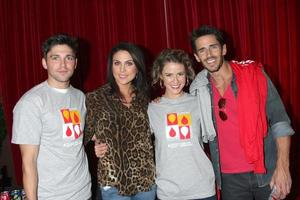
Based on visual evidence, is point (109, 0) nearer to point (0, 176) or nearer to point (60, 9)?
point (60, 9)

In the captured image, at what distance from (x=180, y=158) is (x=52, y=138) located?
2.46 ft

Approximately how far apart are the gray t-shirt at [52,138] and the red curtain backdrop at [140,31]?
1.83m

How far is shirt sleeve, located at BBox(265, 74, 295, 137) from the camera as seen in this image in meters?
1.98

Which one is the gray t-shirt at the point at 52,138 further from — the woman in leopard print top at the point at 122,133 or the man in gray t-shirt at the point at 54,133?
the woman in leopard print top at the point at 122,133

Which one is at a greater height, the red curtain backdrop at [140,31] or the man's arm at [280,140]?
the red curtain backdrop at [140,31]

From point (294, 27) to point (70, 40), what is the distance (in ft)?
7.52

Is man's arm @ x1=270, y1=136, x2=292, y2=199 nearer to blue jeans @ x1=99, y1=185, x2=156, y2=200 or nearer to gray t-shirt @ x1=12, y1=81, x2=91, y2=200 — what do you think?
blue jeans @ x1=99, y1=185, x2=156, y2=200

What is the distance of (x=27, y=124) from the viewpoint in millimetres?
1790

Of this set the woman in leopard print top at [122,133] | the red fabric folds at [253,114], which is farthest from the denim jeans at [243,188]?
the woman in leopard print top at [122,133]

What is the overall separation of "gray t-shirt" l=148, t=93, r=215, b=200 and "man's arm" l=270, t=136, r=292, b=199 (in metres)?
0.36

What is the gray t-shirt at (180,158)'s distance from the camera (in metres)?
1.98

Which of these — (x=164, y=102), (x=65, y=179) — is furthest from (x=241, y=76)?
(x=65, y=179)

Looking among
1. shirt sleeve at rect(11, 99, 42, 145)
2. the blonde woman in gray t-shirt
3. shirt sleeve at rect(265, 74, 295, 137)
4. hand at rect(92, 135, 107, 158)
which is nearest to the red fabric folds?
shirt sleeve at rect(265, 74, 295, 137)

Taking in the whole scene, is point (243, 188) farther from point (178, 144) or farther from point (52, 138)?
point (52, 138)
